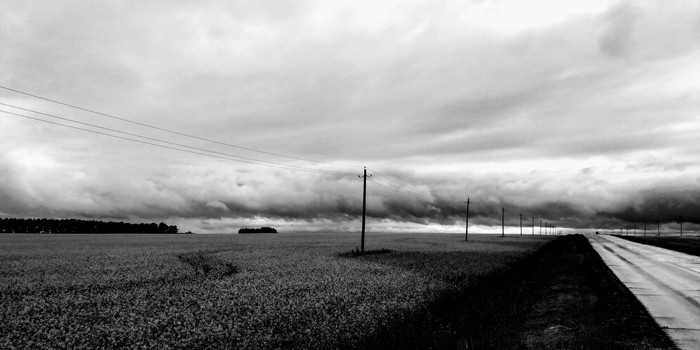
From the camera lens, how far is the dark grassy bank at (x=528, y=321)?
13969mm

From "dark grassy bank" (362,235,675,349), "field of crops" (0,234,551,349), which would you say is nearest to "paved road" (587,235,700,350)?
"dark grassy bank" (362,235,675,349)

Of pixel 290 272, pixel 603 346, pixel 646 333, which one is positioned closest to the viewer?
pixel 603 346

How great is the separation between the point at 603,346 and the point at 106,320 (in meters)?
17.7

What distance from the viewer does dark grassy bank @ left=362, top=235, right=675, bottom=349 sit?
550 inches

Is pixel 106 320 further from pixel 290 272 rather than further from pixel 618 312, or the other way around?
pixel 618 312

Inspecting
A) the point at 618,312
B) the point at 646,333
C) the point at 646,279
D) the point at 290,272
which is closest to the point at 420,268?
the point at 290,272

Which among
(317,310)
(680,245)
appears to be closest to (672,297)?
(317,310)

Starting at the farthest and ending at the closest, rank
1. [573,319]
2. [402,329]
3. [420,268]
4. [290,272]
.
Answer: [420,268], [290,272], [573,319], [402,329]

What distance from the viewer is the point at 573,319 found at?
17.2m

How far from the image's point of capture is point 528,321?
17.3 meters

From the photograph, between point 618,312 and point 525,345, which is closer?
point 525,345

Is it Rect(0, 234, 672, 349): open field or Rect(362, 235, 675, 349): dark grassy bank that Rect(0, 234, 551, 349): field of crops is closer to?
Rect(0, 234, 672, 349): open field

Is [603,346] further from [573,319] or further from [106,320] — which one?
[106,320]

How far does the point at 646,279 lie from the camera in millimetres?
28594
